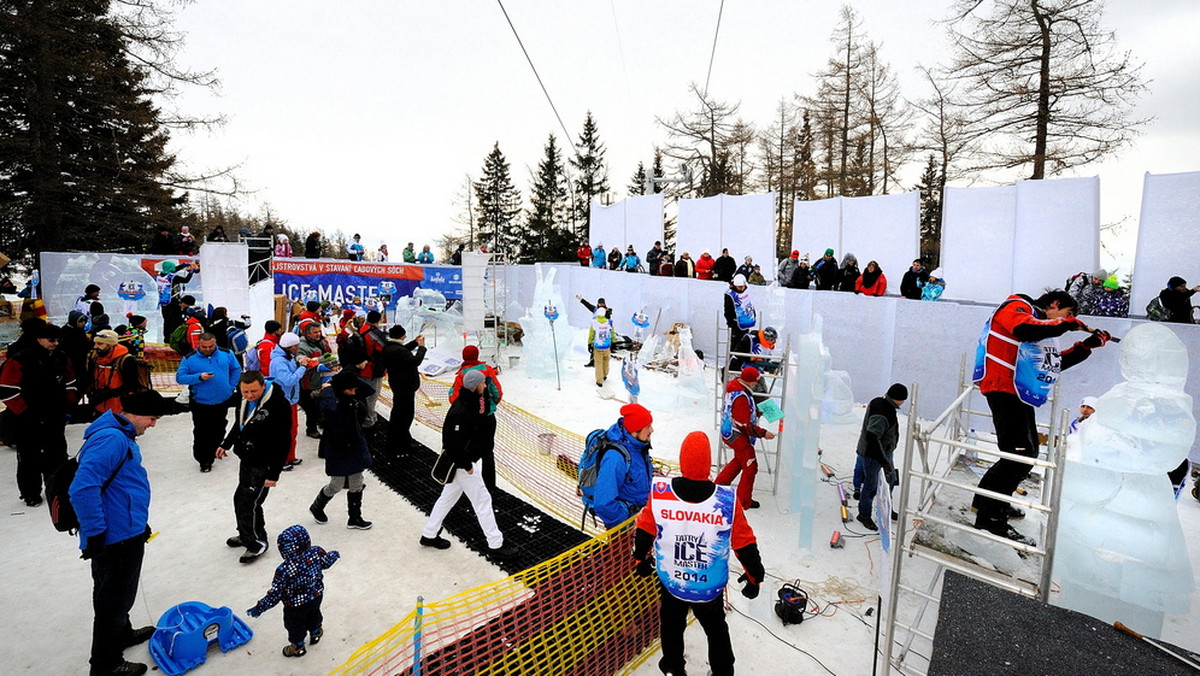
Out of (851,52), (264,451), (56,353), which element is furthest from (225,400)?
(851,52)

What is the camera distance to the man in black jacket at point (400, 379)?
7039mm

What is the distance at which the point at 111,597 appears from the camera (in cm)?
339

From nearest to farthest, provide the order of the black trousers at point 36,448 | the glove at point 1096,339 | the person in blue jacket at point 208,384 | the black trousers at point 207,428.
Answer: the glove at point 1096,339 < the black trousers at point 36,448 < the person in blue jacket at point 208,384 < the black trousers at point 207,428

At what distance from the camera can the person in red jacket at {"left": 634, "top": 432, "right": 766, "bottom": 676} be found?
300 cm

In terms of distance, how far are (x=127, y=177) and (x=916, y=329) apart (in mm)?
24264

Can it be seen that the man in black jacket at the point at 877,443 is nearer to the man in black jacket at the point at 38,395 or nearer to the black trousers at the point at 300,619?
the black trousers at the point at 300,619

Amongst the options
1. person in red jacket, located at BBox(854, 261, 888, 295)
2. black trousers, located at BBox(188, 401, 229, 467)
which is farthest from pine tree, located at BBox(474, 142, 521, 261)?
black trousers, located at BBox(188, 401, 229, 467)

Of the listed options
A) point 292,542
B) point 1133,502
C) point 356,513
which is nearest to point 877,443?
point 1133,502

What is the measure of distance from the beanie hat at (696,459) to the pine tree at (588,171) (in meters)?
40.8

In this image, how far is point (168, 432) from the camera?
8.40 meters

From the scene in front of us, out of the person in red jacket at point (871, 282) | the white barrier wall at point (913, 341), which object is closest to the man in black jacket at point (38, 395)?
the white barrier wall at point (913, 341)

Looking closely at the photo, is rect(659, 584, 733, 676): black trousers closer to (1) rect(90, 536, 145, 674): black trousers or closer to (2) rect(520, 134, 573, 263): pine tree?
(1) rect(90, 536, 145, 674): black trousers

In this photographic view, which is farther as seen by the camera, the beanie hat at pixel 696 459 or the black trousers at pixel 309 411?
the black trousers at pixel 309 411

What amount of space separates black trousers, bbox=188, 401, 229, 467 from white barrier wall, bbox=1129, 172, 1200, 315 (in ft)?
41.4
